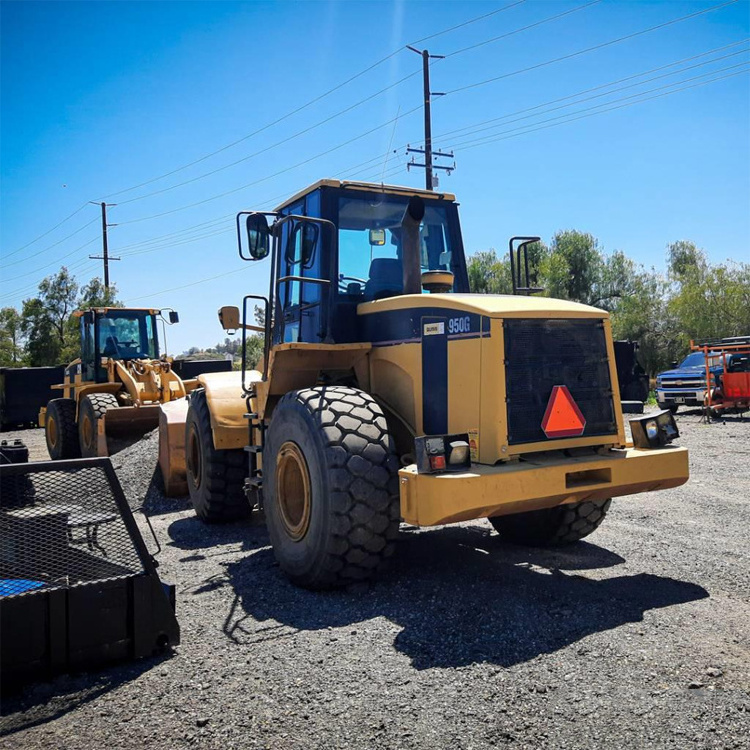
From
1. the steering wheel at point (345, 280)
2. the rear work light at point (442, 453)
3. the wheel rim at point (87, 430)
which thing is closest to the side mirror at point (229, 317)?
the steering wheel at point (345, 280)

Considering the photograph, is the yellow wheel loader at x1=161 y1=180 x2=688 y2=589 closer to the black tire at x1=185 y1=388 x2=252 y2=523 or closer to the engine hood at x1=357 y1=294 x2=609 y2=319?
the engine hood at x1=357 y1=294 x2=609 y2=319

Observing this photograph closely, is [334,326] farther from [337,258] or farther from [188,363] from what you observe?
[188,363]

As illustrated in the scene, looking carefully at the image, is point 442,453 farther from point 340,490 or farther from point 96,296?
point 96,296

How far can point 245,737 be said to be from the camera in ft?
10.0

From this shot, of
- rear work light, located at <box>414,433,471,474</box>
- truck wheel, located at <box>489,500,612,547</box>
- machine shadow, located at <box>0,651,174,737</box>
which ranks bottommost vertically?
machine shadow, located at <box>0,651,174,737</box>

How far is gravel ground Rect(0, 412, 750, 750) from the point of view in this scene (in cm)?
306

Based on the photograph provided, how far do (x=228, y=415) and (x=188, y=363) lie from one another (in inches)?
463

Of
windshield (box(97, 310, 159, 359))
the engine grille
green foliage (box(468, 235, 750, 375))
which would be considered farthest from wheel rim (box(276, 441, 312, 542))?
green foliage (box(468, 235, 750, 375))

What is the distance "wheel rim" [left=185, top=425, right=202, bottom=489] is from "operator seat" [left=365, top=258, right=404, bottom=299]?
9.36ft

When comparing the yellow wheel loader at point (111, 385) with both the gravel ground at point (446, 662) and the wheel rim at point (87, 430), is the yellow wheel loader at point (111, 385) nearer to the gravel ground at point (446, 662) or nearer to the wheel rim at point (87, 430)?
the wheel rim at point (87, 430)

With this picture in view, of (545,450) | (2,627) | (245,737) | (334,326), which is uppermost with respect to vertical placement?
(334,326)

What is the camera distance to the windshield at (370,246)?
5.95m

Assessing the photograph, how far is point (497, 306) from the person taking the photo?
16.0 ft

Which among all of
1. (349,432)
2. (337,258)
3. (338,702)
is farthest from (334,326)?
(338,702)
